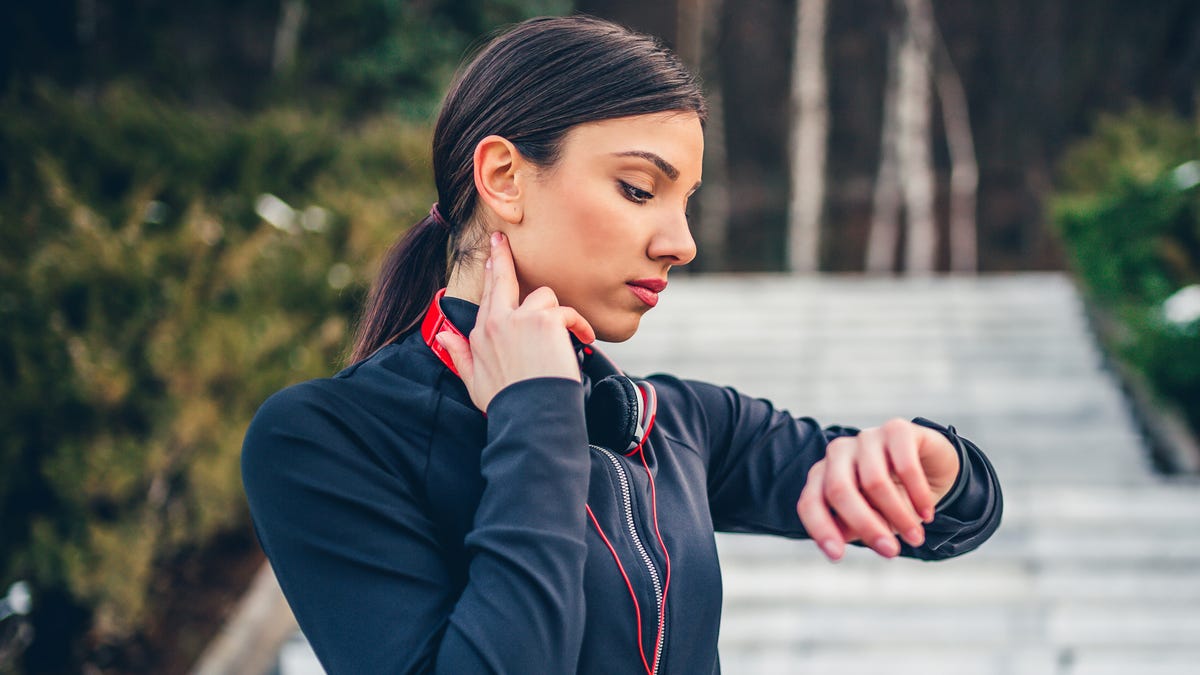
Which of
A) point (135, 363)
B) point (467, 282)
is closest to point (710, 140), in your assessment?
point (135, 363)

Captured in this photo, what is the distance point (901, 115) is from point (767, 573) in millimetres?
10889

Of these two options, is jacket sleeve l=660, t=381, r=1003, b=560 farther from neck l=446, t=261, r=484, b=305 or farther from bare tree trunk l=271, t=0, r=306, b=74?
bare tree trunk l=271, t=0, r=306, b=74

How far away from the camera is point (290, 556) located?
101 cm

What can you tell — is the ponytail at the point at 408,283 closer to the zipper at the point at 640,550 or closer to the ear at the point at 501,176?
the ear at the point at 501,176

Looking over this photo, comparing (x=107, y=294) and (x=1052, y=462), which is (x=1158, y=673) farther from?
(x=107, y=294)

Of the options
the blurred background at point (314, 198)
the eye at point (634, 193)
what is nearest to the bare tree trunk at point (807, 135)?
the blurred background at point (314, 198)

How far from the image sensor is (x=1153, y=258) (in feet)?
18.2

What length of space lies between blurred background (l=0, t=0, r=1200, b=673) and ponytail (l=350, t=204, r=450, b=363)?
0.31 meters

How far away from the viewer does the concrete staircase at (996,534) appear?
3.99m

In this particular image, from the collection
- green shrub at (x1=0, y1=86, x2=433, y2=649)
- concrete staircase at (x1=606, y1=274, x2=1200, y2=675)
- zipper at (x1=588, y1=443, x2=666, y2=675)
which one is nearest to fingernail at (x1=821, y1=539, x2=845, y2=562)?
zipper at (x1=588, y1=443, x2=666, y2=675)

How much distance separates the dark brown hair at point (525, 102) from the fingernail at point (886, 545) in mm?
556

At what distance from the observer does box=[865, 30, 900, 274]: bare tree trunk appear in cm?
1427

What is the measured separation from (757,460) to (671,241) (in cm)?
39

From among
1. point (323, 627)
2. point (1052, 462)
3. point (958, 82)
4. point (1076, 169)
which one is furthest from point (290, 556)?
point (958, 82)
